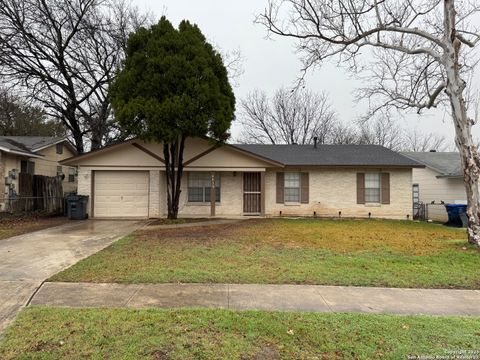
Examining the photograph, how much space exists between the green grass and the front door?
12875 millimetres

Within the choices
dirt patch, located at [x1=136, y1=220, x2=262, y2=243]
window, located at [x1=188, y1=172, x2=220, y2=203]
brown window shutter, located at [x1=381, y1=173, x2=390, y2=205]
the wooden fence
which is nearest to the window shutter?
window, located at [x1=188, y1=172, x2=220, y2=203]

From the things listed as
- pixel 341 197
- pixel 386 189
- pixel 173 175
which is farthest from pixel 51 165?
pixel 386 189

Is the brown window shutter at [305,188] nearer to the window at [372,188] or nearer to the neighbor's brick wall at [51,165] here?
the window at [372,188]

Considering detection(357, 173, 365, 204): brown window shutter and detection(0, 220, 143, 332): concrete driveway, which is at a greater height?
detection(357, 173, 365, 204): brown window shutter

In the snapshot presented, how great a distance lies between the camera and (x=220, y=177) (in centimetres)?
1706

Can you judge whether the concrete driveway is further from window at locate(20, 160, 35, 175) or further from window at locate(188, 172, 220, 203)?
window at locate(20, 160, 35, 175)

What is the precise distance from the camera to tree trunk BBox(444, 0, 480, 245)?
9656mm

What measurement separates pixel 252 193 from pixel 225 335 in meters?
13.6

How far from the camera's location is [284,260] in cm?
739

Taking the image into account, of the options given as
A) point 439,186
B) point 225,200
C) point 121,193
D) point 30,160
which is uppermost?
point 30,160

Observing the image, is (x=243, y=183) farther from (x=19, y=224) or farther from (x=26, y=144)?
(x=26, y=144)

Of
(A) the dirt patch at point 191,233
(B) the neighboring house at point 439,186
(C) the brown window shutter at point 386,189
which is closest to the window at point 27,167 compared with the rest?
(A) the dirt patch at point 191,233

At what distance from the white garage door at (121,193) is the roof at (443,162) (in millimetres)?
16772

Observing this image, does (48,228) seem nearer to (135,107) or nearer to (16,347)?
(135,107)
